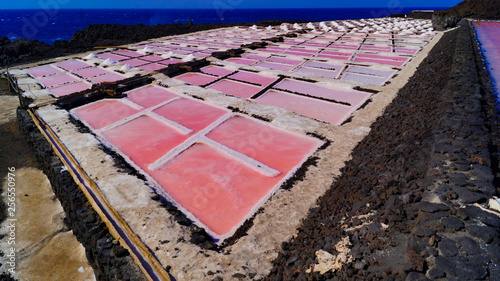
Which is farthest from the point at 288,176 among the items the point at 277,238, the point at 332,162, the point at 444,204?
the point at 444,204

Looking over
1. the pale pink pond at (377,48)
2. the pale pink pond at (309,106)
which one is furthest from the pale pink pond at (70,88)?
the pale pink pond at (377,48)

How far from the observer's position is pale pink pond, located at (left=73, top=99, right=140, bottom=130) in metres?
6.95

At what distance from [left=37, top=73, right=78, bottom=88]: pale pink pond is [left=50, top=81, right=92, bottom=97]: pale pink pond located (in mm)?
718

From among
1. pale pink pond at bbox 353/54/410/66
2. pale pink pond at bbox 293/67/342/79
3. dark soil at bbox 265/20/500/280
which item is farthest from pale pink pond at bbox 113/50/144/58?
dark soil at bbox 265/20/500/280

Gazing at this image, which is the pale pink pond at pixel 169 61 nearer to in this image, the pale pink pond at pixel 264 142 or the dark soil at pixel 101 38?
the dark soil at pixel 101 38

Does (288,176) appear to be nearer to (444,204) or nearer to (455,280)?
(444,204)

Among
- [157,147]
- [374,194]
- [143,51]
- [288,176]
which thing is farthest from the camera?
[143,51]

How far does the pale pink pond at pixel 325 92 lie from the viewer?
7914 millimetres

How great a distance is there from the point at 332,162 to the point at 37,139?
20.8 ft

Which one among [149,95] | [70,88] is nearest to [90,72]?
[70,88]

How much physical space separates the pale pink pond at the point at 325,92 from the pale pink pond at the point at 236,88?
87 cm

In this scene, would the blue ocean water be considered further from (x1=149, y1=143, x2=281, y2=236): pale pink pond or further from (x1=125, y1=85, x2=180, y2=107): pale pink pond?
(x1=149, y1=143, x2=281, y2=236): pale pink pond

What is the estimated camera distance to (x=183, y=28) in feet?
82.5

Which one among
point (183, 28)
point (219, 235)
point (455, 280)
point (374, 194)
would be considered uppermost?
point (183, 28)
